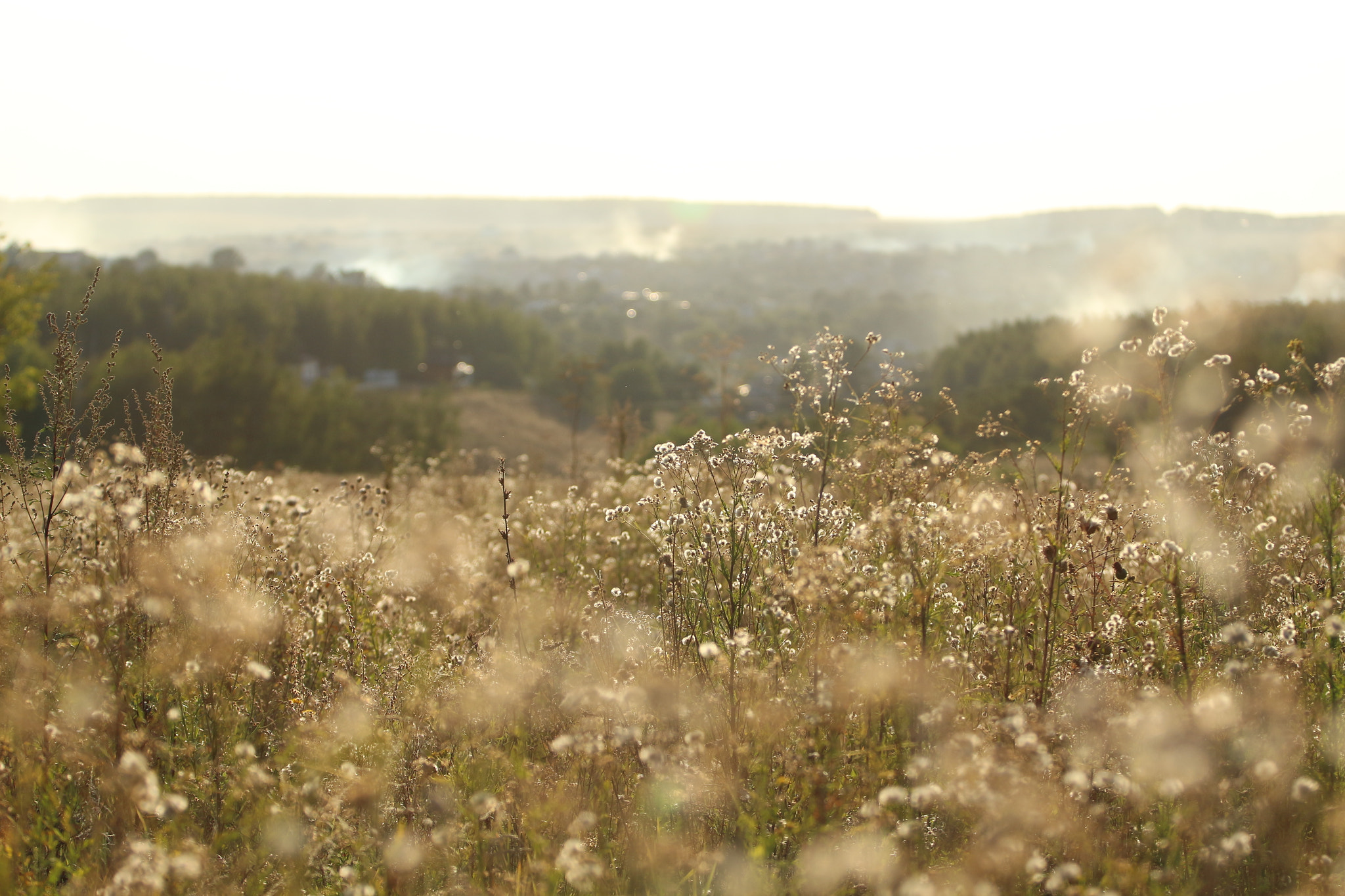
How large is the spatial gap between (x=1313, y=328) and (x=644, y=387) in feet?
141

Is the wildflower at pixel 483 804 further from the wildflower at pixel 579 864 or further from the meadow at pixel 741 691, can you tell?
the wildflower at pixel 579 864

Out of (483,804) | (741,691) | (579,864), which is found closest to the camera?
(579,864)

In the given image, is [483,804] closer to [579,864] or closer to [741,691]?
[579,864]

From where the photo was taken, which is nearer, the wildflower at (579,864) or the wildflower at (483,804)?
the wildflower at (579,864)

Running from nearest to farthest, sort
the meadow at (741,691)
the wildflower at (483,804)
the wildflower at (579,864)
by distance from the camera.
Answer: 1. the wildflower at (579,864)
2. the wildflower at (483,804)
3. the meadow at (741,691)

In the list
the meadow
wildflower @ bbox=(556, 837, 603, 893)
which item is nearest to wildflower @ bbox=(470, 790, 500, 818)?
the meadow

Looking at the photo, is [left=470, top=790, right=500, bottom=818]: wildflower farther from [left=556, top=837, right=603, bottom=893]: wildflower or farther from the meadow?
[left=556, top=837, right=603, bottom=893]: wildflower

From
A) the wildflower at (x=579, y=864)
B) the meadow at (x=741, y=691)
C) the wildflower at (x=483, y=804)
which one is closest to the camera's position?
the wildflower at (x=579, y=864)

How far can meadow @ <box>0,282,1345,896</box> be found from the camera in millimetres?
2768

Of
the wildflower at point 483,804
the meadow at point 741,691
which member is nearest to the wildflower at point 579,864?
the meadow at point 741,691

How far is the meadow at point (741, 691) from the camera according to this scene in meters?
2.77

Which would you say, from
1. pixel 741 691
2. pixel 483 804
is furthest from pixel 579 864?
pixel 741 691

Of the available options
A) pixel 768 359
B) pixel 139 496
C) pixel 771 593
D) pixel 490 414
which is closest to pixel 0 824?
pixel 139 496

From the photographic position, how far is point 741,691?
3445mm
